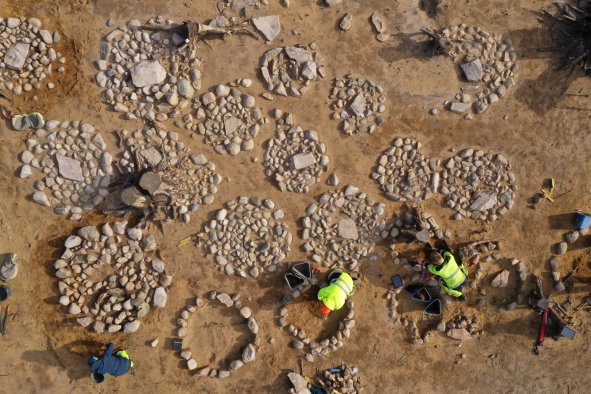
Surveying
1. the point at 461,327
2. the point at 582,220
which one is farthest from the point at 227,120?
the point at 582,220

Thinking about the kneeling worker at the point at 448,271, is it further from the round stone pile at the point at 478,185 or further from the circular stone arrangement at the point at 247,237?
the circular stone arrangement at the point at 247,237

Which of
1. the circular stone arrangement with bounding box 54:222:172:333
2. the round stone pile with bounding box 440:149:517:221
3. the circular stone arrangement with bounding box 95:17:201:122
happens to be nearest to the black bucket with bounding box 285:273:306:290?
the circular stone arrangement with bounding box 54:222:172:333

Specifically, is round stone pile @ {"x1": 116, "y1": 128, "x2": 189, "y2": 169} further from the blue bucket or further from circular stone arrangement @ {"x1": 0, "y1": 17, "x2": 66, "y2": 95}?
the blue bucket

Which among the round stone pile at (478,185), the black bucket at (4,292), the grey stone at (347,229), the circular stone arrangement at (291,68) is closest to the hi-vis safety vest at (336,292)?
the grey stone at (347,229)

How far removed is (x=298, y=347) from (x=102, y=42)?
22.3 ft

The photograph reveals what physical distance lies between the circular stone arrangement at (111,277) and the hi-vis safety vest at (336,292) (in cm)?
294

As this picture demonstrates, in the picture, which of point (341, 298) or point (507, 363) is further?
point (507, 363)

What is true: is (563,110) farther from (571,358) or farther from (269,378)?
(269,378)

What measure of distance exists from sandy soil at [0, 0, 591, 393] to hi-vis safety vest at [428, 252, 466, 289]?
0.74 meters

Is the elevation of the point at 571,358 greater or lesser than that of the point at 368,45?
lesser

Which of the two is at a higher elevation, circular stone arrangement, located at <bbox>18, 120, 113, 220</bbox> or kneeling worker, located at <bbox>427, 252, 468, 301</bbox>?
circular stone arrangement, located at <bbox>18, 120, 113, 220</bbox>

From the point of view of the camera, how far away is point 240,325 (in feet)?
28.8

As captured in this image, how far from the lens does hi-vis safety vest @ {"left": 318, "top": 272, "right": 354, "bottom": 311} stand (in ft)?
26.8

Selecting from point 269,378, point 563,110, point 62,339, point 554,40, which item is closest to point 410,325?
point 269,378
